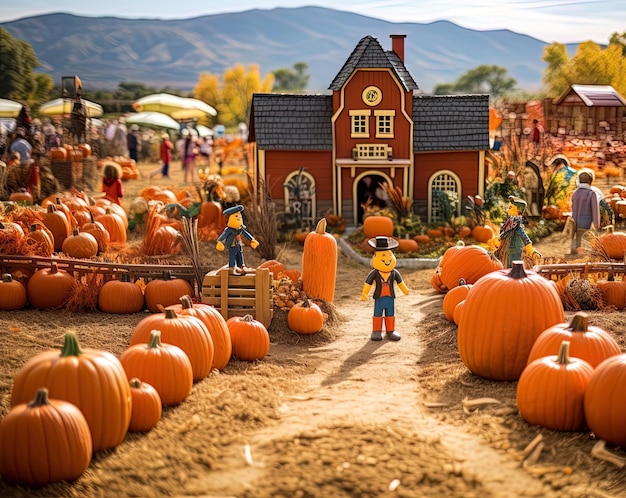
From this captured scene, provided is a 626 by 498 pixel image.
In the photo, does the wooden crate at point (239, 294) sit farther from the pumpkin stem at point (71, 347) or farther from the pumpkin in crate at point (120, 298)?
the pumpkin stem at point (71, 347)

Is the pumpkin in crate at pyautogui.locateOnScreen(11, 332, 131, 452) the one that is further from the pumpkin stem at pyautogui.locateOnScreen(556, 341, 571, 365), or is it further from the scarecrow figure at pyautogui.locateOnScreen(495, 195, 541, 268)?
the scarecrow figure at pyautogui.locateOnScreen(495, 195, 541, 268)

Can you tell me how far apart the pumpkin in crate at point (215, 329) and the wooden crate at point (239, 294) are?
4.97ft

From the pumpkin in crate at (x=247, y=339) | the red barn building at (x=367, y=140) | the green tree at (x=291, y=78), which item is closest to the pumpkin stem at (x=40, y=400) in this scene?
the pumpkin in crate at (x=247, y=339)

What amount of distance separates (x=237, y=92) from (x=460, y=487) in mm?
54256

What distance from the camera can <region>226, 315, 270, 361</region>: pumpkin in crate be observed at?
7.50 meters

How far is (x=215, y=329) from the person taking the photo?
705 centimetres

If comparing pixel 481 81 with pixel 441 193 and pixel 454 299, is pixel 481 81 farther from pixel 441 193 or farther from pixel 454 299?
pixel 454 299

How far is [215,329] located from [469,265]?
4.20 metres

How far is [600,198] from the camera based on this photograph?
13.9 meters

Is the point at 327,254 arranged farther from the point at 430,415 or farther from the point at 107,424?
the point at 107,424

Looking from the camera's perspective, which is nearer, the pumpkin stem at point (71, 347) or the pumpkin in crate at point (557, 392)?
the pumpkin stem at point (71, 347)

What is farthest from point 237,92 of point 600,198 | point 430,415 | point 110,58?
point 110,58

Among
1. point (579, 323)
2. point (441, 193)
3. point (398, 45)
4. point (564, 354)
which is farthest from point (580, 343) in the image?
point (398, 45)

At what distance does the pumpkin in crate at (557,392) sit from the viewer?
5.44m
